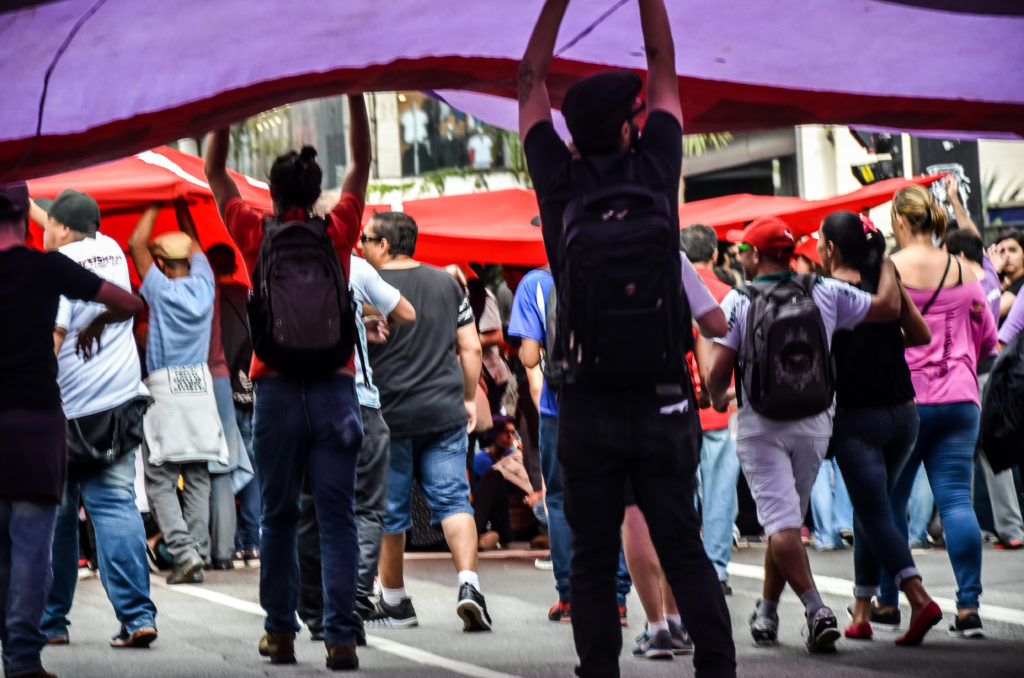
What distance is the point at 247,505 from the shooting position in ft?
38.0

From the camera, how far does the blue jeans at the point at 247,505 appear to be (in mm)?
11547

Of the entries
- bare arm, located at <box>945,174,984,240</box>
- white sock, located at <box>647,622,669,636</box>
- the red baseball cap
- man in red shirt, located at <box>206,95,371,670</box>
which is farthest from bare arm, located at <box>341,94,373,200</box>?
bare arm, located at <box>945,174,984,240</box>

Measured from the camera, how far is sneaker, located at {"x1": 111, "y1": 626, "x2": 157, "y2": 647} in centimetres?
724

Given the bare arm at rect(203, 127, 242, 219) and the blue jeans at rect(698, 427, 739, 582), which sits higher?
the bare arm at rect(203, 127, 242, 219)

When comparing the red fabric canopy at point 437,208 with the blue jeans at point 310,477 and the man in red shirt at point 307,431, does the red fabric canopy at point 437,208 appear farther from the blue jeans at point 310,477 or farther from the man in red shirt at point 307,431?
the blue jeans at point 310,477

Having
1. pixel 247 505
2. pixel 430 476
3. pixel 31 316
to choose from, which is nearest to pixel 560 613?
pixel 430 476

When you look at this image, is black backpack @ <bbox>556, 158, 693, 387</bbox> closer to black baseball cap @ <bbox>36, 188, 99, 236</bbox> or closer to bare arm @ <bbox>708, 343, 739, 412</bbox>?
bare arm @ <bbox>708, 343, 739, 412</bbox>

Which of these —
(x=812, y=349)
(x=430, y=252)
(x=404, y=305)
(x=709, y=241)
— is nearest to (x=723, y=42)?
(x=812, y=349)

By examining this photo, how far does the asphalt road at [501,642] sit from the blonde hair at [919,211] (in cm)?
198

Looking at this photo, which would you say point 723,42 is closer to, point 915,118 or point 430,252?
point 915,118

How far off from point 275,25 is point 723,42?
1.73 meters

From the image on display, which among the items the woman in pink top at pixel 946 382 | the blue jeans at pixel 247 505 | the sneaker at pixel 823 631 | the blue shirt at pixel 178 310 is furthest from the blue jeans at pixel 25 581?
the blue jeans at pixel 247 505

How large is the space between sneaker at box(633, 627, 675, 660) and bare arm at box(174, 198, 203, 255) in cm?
432

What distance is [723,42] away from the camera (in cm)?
586
